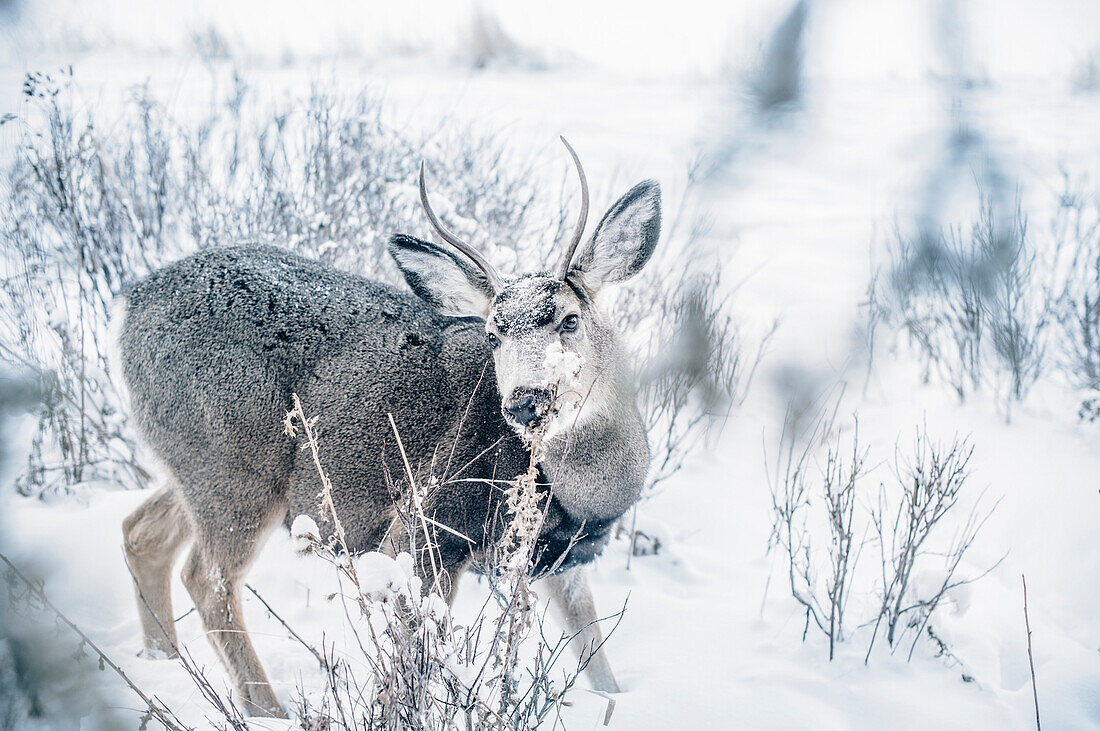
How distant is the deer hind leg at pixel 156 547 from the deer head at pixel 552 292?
1.58 m


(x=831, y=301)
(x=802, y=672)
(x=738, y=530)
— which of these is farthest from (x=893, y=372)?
(x=802, y=672)

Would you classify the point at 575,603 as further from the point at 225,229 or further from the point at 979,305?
the point at 979,305

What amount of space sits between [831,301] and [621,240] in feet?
15.5

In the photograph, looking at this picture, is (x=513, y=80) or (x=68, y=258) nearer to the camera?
(x=68, y=258)

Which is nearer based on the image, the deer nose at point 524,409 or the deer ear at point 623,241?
the deer nose at point 524,409

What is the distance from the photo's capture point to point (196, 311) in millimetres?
3209

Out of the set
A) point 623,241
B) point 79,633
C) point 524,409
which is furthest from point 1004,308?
point 79,633

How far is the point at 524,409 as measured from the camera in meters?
2.48

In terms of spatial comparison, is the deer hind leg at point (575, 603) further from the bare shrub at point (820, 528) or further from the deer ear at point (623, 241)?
the deer ear at point (623, 241)

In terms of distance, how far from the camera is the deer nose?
96.9 inches

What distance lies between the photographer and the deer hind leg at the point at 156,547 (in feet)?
11.6

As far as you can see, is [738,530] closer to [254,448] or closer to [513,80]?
[254,448]

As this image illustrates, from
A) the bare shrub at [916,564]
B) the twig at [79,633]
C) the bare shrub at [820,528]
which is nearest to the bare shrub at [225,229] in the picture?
the bare shrub at [820,528]

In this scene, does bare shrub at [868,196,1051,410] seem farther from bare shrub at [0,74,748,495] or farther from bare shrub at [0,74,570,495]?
bare shrub at [0,74,570,495]
